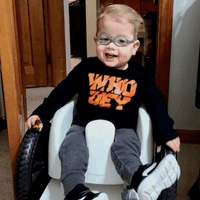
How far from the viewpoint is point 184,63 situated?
133 centimetres

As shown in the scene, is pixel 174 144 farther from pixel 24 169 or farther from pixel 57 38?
pixel 57 38

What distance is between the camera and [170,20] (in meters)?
1.27

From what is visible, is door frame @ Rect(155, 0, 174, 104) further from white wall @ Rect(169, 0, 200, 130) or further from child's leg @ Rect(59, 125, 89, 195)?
child's leg @ Rect(59, 125, 89, 195)

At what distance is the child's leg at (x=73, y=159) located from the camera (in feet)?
2.49

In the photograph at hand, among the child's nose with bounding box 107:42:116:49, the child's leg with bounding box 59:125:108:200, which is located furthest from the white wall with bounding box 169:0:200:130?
the child's leg with bounding box 59:125:108:200

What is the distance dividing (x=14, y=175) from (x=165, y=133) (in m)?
0.52

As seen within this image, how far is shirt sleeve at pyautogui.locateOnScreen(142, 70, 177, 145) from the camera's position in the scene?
2.69ft

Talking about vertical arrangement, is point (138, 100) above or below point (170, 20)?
below

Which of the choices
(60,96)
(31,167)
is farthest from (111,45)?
(31,167)

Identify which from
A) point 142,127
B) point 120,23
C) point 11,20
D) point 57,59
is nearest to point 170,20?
point 120,23

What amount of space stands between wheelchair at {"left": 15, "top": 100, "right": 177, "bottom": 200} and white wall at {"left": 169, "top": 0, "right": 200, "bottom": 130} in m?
0.55

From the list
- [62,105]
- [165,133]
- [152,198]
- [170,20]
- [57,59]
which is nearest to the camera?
[152,198]

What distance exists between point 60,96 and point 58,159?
0.24 m

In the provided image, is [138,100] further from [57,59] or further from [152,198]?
[57,59]
